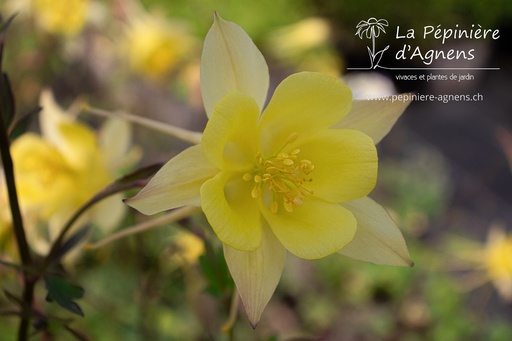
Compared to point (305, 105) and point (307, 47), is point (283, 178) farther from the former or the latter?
point (307, 47)

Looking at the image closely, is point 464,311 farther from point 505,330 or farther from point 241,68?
point 241,68

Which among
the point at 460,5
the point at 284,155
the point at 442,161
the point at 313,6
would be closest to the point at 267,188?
the point at 284,155

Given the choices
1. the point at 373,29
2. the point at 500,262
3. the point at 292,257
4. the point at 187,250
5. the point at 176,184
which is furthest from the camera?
the point at 292,257

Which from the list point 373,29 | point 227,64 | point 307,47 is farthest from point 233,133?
point 307,47

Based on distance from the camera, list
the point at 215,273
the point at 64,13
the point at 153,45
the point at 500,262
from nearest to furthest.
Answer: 1. the point at 215,273
2. the point at 64,13
3. the point at 153,45
4. the point at 500,262

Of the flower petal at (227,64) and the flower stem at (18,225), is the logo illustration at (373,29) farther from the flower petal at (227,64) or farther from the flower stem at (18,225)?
the flower stem at (18,225)

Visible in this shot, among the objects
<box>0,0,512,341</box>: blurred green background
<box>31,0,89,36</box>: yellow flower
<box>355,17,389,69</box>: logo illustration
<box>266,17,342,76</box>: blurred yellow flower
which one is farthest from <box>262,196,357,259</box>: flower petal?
<box>266,17,342,76</box>: blurred yellow flower
